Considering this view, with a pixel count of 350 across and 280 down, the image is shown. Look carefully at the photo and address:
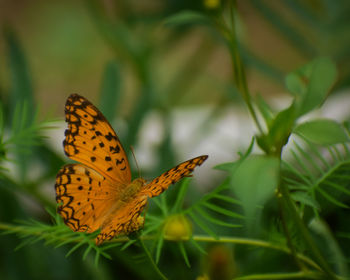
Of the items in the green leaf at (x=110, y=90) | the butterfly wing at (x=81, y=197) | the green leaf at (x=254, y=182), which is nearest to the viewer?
the green leaf at (x=254, y=182)

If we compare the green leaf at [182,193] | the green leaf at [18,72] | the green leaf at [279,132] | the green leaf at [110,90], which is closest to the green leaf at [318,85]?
the green leaf at [279,132]

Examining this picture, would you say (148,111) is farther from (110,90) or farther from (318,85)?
(318,85)

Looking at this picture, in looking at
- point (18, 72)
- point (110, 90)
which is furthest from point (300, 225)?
point (18, 72)

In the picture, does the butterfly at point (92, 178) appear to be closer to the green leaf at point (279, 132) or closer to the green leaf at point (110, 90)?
the green leaf at point (279, 132)

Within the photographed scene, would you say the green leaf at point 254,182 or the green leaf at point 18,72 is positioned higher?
the green leaf at point 18,72

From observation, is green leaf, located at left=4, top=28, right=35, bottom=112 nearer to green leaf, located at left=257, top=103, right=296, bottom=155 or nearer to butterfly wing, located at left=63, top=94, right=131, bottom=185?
butterfly wing, located at left=63, top=94, right=131, bottom=185

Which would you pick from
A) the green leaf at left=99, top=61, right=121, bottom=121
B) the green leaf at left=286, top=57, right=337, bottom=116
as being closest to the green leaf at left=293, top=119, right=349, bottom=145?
the green leaf at left=286, top=57, right=337, bottom=116

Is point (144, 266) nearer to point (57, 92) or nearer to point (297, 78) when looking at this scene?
point (297, 78)
